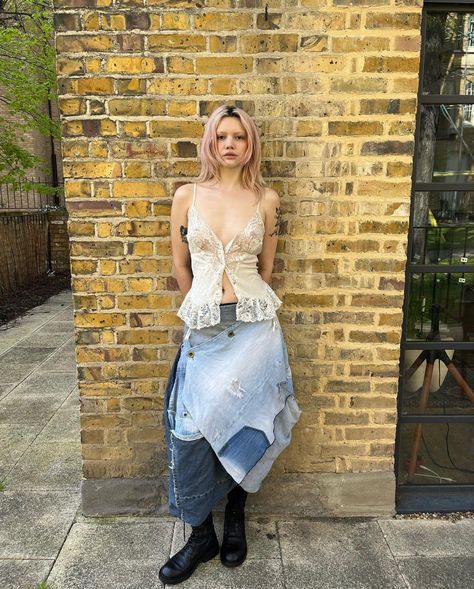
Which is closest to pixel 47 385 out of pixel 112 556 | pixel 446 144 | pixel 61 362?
pixel 61 362

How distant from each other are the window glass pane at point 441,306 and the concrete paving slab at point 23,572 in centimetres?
237

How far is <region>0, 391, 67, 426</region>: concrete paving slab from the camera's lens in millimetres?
4379

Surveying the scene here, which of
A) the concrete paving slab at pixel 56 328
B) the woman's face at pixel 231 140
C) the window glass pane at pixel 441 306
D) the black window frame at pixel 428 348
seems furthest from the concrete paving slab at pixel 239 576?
the concrete paving slab at pixel 56 328

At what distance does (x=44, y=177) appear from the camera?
51.8 ft

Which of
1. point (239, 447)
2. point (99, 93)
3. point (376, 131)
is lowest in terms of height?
point (239, 447)

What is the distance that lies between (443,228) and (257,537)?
2061 mm

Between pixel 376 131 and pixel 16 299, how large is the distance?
8.69 m

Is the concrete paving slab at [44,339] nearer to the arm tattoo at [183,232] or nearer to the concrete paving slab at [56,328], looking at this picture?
the concrete paving slab at [56,328]

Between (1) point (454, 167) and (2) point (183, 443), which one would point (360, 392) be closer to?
(2) point (183, 443)

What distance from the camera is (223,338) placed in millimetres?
2461

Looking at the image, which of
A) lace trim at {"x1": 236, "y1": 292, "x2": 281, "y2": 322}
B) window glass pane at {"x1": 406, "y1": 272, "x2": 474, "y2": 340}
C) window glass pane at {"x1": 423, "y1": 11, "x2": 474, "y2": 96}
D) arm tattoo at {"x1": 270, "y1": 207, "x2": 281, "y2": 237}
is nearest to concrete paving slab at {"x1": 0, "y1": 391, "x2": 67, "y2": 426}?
lace trim at {"x1": 236, "y1": 292, "x2": 281, "y2": 322}

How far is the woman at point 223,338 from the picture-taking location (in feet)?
7.88

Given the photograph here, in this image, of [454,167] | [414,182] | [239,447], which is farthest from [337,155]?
[239,447]

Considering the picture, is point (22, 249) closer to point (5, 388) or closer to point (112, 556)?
point (5, 388)
